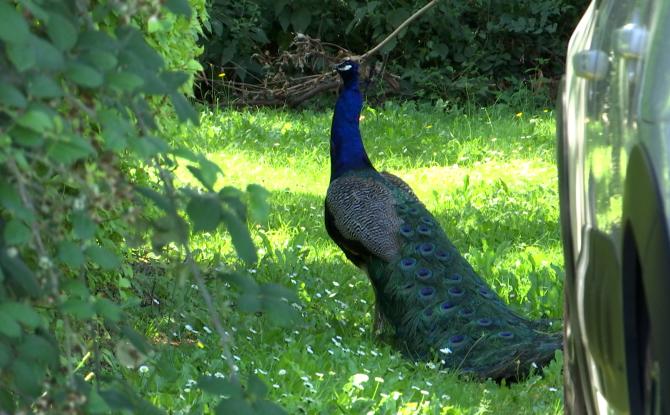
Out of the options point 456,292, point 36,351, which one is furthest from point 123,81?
point 456,292

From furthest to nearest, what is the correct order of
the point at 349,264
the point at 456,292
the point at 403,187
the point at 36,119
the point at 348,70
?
the point at 348,70
the point at 349,264
the point at 403,187
the point at 456,292
the point at 36,119

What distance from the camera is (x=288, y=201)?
7.36 meters

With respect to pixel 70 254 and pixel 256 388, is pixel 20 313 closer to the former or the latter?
pixel 70 254

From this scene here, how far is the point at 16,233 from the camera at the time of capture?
1.62 meters

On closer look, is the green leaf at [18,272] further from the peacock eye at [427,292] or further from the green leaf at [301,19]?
the green leaf at [301,19]

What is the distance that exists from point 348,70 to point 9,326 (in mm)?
5068

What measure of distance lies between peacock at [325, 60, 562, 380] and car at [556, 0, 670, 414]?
1.94 metres

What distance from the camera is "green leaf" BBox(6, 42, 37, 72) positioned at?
1480 millimetres

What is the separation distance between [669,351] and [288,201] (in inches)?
222

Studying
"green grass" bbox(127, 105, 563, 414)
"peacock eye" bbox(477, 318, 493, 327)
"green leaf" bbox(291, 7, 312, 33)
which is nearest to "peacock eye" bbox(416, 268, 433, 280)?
"green grass" bbox(127, 105, 563, 414)

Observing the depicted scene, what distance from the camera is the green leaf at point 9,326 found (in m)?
1.58

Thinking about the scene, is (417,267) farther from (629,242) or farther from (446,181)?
(629,242)

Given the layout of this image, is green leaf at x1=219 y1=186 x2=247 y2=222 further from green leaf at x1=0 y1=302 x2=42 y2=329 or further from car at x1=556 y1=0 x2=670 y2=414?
car at x1=556 y1=0 x2=670 y2=414

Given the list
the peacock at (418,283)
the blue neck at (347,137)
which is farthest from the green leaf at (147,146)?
the blue neck at (347,137)
